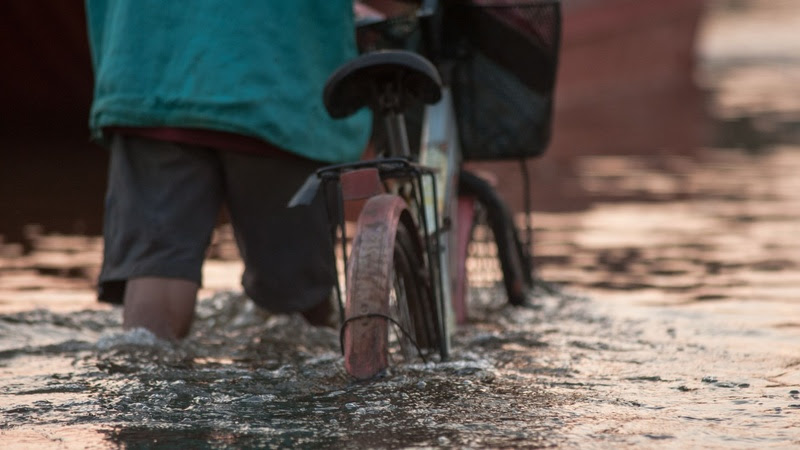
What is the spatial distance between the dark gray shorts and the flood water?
195 millimetres

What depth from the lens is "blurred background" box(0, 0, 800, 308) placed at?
26.4ft

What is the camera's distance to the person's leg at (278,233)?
403cm

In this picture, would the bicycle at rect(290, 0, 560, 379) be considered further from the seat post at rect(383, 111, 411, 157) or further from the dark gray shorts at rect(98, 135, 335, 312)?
the dark gray shorts at rect(98, 135, 335, 312)

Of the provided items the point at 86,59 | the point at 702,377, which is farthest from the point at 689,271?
the point at 86,59

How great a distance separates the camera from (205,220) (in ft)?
13.1

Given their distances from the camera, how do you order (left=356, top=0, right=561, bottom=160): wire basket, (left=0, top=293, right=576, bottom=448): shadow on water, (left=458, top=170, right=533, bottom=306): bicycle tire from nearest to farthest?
(left=0, top=293, right=576, bottom=448): shadow on water, (left=356, top=0, right=561, bottom=160): wire basket, (left=458, top=170, right=533, bottom=306): bicycle tire

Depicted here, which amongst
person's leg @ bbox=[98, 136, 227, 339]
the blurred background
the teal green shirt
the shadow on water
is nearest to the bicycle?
the shadow on water

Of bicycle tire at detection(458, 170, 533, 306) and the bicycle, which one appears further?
bicycle tire at detection(458, 170, 533, 306)

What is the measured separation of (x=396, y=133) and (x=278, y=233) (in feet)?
2.24

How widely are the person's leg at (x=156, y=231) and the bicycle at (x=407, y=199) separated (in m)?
0.42

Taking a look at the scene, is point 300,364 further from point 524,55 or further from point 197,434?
point 524,55

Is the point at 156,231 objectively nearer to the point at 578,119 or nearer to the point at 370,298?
the point at 370,298

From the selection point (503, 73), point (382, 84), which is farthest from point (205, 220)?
point (503, 73)

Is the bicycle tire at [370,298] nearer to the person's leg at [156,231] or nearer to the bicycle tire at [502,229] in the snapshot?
the person's leg at [156,231]
